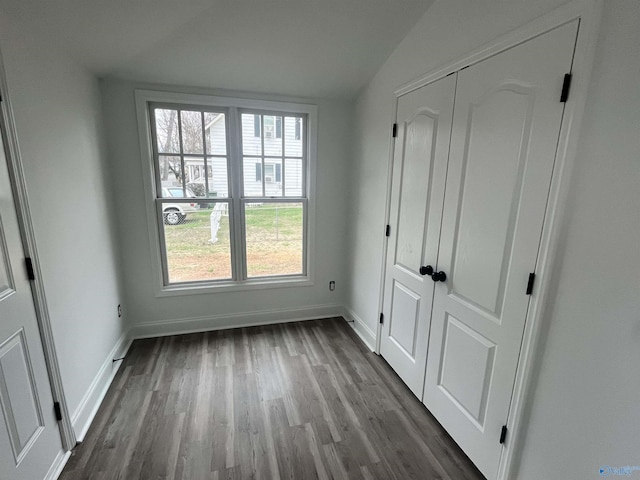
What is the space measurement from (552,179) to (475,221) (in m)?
0.43

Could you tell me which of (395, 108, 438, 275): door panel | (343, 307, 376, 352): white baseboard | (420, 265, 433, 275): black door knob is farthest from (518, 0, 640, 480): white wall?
(343, 307, 376, 352): white baseboard

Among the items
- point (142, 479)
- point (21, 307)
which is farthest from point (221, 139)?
point (142, 479)

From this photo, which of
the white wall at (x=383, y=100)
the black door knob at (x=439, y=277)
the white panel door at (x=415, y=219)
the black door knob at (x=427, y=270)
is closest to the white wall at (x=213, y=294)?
the white wall at (x=383, y=100)

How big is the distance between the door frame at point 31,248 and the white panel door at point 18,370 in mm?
27

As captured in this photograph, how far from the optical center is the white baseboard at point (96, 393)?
1.76 meters

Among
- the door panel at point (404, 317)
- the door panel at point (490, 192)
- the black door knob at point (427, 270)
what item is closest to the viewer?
Result: the door panel at point (490, 192)

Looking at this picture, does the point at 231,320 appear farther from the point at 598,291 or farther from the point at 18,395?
the point at 598,291

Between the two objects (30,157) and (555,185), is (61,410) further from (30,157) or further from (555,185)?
(555,185)

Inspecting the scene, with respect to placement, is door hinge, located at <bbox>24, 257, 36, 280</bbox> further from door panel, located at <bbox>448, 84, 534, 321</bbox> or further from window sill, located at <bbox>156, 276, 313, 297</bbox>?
door panel, located at <bbox>448, 84, 534, 321</bbox>

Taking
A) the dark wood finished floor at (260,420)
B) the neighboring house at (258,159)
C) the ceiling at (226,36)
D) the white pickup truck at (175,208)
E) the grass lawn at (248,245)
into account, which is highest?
the ceiling at (226,36)

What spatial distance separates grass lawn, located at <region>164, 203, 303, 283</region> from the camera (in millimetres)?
2873

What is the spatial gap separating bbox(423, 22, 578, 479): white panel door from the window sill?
166 centimetres

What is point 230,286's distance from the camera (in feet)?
9.94

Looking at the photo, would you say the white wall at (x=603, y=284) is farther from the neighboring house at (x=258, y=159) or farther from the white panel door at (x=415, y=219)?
the neighboring house at (x=258, y=159)
